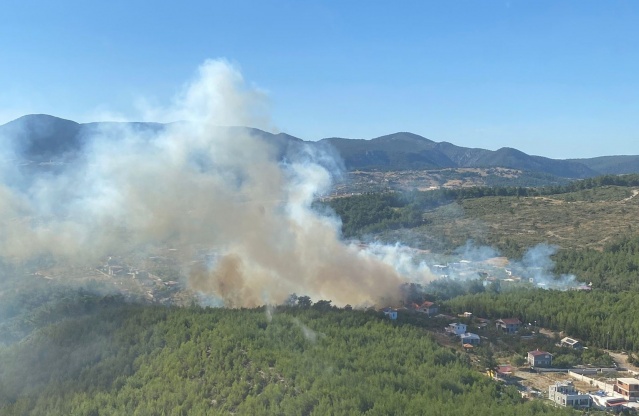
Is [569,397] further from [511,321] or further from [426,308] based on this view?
[426,308]

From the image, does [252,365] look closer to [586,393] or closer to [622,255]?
[586,393]

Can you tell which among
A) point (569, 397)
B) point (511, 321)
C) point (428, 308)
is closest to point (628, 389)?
point (569, 397)

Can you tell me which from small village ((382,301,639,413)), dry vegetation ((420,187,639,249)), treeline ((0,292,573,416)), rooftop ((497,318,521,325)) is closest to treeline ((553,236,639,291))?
dry vegetation ((420,187,639,249))

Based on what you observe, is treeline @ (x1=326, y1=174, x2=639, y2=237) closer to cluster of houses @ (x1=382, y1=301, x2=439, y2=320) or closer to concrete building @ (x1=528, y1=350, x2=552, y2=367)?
cluster of houses @ (x1=382, y1=301, x2=439, y2=320)

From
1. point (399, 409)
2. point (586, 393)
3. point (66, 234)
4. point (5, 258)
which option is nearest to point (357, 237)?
point (66, 234)

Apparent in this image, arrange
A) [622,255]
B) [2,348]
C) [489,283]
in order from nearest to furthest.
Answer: [2,348], [489,283], [622,255]

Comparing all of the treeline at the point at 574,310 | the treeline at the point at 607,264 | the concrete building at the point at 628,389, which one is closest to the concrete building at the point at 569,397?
the concrete building at the point at 628,389

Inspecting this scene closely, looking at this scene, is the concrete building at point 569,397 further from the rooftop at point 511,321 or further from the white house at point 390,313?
the rooftop at point 511,321
